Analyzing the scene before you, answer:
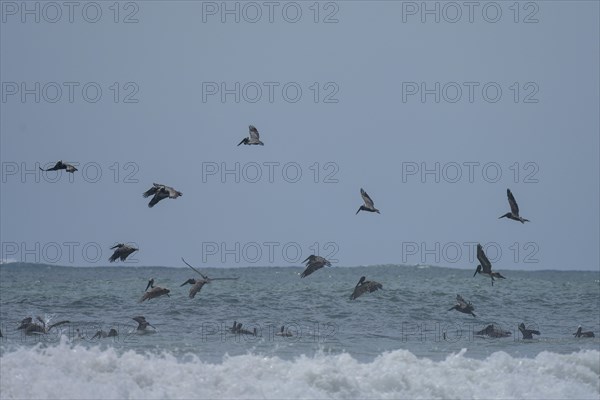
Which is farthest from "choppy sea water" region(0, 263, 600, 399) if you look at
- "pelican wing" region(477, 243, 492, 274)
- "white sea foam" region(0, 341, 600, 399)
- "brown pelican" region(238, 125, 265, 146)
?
"brown pelican" region(238, 125, 265, 146)

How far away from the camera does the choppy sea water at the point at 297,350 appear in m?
15.8

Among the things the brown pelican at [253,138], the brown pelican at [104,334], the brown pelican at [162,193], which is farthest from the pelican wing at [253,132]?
the brown pelican at [104,334]

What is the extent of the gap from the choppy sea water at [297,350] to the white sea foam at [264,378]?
0.07 feet

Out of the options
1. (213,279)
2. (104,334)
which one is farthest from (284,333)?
(104,334)

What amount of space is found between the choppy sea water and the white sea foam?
0.9 inches

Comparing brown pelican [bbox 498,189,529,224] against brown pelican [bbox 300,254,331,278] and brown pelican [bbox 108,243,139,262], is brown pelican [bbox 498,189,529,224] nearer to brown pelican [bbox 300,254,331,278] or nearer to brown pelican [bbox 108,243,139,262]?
brown pelican [bbox 300,254,331,278]

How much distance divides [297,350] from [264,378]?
10.7 ft

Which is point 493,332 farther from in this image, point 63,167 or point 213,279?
point 63,167

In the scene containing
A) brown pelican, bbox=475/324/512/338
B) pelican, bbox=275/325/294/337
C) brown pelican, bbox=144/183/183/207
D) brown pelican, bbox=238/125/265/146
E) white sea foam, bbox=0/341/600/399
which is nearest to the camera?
white sea foam, bbox=0/341/600/399

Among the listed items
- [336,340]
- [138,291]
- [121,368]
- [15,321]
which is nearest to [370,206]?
[336,340]

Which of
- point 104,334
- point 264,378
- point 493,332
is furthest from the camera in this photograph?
point 493,332

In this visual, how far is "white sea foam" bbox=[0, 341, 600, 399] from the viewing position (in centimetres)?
1541

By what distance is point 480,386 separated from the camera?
658 inches

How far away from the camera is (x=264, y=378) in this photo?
1619cm
